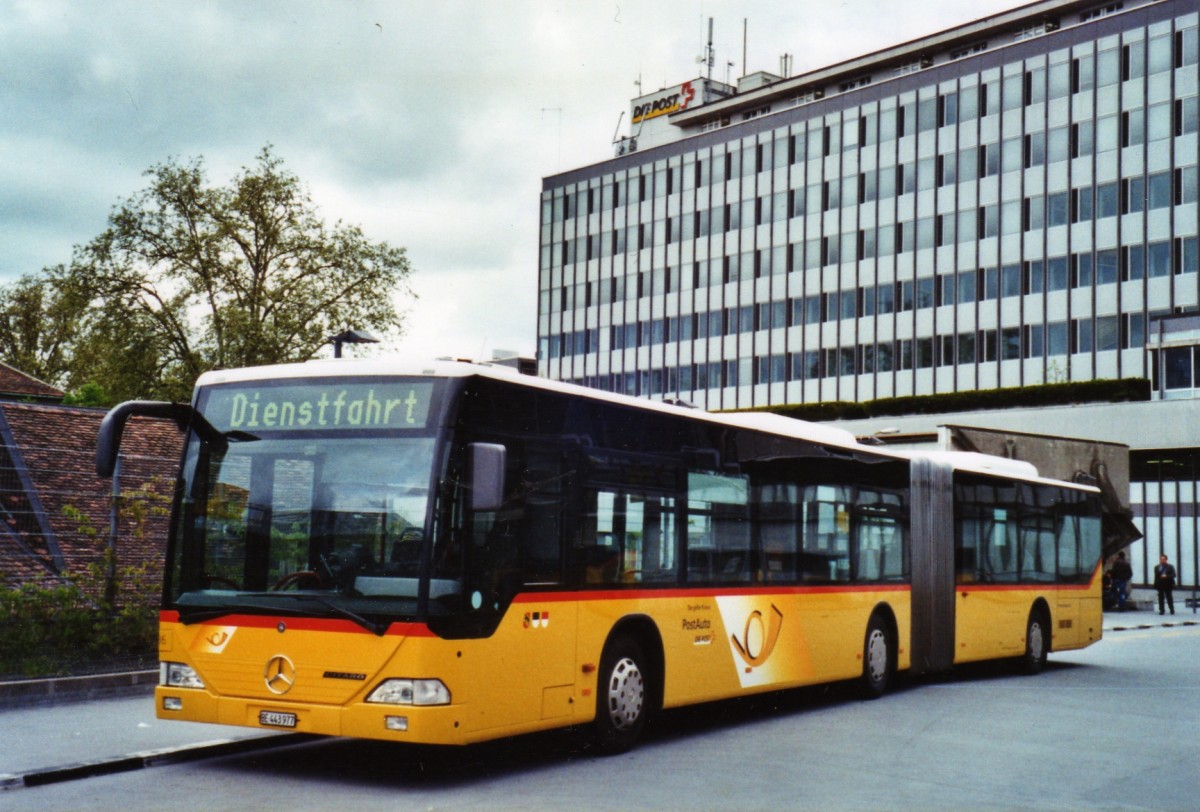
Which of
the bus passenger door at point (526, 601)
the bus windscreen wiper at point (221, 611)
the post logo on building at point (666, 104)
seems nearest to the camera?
the bus windscreen wiper at point (221, 611)

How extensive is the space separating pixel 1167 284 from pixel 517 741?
188 feet

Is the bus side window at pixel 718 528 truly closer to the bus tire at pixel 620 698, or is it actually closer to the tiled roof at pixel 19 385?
the bus tire at pixel 620 698

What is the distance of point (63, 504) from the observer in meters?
15.5

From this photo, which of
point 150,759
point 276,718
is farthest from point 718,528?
point 150,759

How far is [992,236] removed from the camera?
233ft

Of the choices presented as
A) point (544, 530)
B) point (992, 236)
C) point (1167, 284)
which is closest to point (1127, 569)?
point (1167, 284)

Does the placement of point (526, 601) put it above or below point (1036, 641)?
above

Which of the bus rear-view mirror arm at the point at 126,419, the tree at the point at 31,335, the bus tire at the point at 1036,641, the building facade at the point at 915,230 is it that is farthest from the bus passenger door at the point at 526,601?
the tree at the point at 31,335

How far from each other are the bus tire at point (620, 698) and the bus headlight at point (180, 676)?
303 cm

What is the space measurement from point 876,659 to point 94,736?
29.8ft

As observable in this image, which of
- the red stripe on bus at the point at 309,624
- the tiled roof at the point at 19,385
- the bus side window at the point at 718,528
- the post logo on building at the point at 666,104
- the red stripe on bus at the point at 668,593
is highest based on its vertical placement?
the post logo on building at the point at 666,104

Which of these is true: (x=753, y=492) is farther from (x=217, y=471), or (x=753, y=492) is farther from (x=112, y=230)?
(x=112, y=230)

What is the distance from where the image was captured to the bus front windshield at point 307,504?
32.2 ft

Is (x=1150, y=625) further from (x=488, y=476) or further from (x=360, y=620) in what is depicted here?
(x=360, y=620)
